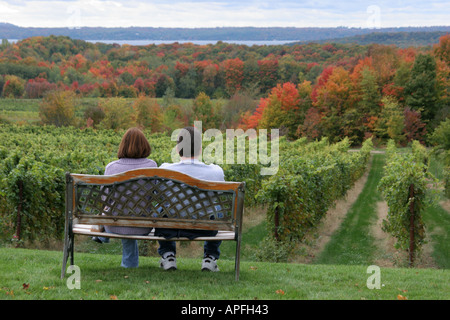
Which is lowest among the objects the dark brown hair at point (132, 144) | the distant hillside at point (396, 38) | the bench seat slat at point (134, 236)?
the bench seat slat at point (134, 236)

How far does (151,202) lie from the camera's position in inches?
171

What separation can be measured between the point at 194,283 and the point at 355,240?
348 inches

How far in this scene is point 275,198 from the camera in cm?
866

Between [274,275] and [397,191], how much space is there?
208 inches

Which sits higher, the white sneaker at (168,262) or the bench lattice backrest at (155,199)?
the bench lattice backrest at (155,199)

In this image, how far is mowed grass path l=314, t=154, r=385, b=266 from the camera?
1003 centimetres

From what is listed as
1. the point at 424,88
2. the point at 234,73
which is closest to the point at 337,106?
the point at 424,88

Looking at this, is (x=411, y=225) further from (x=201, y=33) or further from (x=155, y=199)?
(x=201, y=33)

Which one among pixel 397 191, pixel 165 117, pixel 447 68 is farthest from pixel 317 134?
pixel 397 191

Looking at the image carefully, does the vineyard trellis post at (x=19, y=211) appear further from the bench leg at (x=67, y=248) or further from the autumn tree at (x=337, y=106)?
the autumn tree at (x=337, y=106)

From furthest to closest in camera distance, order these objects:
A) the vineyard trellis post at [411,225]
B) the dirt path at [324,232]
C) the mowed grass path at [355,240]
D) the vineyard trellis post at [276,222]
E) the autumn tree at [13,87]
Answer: the autumn tree at [13,87] < the mowed grass path at [355,240] < the dirt path at [324,232] < the vineyard trellis post at [411,225] < the vineyard trellis post at [276,222]

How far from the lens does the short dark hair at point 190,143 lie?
4.73 meters

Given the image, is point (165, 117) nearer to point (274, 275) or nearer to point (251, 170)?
point (251, 170)

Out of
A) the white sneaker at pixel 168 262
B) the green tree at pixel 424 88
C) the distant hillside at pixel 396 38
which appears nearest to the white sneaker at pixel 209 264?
the white sneaker at pixel 168 262
